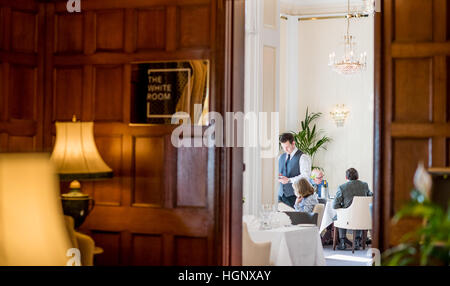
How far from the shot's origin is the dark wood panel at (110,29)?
573 centimetres

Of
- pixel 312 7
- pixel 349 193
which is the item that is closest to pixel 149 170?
pixel 349 193

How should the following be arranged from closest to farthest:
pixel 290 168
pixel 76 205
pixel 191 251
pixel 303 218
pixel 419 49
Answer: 1. pixel 419 49
2. pixel 76 205
3. pixel 191 251
4. pixel 303 218
5. pixel 290 168

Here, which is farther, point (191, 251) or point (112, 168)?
point (112, 168)

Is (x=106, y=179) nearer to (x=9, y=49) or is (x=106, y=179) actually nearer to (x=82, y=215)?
(x=82, y=215)

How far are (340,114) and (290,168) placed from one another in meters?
3.09

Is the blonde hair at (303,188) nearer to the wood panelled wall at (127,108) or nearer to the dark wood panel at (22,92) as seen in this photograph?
the wood panelled wall at (127,108)

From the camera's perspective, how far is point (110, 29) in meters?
5.77

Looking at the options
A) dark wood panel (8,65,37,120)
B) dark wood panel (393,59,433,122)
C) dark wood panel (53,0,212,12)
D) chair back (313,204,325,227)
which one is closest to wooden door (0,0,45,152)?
dark wood panel (8,65,37,120)

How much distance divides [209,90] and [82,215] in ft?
4.38

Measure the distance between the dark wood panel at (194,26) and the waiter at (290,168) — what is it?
4.63 metres

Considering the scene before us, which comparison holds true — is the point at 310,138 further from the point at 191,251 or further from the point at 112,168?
the point at 191,251

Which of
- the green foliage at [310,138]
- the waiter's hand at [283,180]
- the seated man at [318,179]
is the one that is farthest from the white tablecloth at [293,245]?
the green foliage at [310,138]

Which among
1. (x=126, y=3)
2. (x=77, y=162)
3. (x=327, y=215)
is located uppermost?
(x=126, y=3)

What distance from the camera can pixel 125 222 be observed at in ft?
18.4
